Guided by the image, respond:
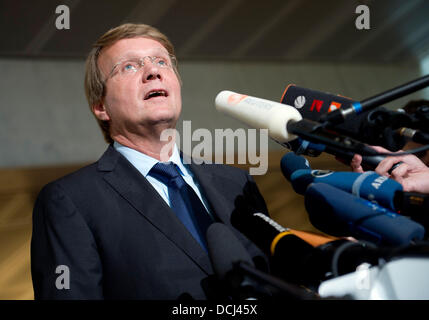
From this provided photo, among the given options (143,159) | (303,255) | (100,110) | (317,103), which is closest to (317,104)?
(317,103)

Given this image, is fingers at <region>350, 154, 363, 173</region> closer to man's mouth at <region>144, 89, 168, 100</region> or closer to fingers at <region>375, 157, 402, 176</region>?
fingers at <region>375, 157, 402, 176</region>

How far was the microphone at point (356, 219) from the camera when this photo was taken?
2.75ft

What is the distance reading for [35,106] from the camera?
5.25m

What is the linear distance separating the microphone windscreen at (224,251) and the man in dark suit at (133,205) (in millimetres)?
120

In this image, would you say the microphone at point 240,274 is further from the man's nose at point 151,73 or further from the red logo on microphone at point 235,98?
the man's nose at point 151,73

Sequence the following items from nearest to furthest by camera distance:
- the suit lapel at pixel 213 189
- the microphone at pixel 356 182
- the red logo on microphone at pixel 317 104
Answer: the microphone at pixel 356 182, the red logo on microphone at pixel 317 104, the suit lapel at pixel 213 189

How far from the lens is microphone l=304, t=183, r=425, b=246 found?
84 centimetres

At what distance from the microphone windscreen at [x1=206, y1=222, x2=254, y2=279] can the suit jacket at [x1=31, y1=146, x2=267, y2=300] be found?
0.39ft

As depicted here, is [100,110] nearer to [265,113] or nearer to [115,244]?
[115,244]

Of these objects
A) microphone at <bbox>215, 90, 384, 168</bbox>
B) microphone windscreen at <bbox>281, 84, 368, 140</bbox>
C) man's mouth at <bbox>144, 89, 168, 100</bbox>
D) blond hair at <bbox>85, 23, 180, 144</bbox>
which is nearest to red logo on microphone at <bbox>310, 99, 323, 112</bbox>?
microphone windscreen at <bbox>281, 84, 368, 140</bbox>

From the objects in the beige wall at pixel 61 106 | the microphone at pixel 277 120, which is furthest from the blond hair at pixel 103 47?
the beige wall at pixel 61 106

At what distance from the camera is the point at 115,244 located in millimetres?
1201

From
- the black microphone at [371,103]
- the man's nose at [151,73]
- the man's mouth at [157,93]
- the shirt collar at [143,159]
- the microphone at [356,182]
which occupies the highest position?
the man's nose at [151,73]
